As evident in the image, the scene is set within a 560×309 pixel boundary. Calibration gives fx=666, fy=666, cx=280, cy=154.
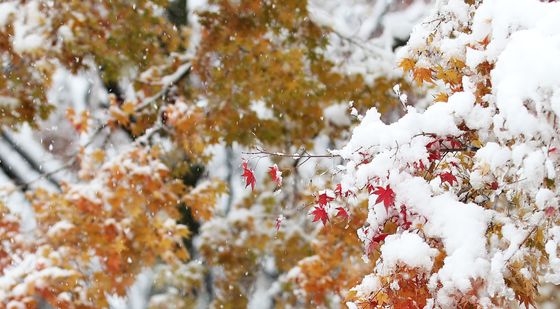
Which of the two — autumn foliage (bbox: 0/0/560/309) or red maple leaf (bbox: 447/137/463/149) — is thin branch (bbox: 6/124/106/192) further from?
red maple leaf (bbox: 447/137/463/149)

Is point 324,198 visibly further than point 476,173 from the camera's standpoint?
Yes

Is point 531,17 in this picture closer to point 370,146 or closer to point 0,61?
point 370,146

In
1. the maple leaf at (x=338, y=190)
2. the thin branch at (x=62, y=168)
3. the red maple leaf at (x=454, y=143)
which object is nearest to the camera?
the red maple leaf at (x=454, y=143)

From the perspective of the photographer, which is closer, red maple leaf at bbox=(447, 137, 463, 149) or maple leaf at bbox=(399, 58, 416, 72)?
red maple leaf at bbox=(447, 137, 463, 149)

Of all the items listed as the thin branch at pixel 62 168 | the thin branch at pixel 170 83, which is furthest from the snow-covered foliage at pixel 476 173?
the thin branch at pixel 62 168

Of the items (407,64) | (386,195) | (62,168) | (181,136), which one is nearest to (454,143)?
(386,195)

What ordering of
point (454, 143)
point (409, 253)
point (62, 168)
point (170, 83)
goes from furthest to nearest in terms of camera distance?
point (170, 83)
point (62, 168)
point (454, 143)
point (409, 253)

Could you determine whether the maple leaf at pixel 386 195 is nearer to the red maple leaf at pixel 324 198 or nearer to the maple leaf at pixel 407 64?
the red maple leaf at pixel 324 198

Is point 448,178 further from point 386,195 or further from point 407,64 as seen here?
point 407,64

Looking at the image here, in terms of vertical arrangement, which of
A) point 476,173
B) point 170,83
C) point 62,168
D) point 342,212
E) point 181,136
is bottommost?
point 476,173

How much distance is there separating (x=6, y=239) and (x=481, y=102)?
220 inches

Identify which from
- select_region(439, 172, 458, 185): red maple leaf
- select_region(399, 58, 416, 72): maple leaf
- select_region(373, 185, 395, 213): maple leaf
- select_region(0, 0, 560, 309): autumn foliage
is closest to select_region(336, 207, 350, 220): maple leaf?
select_region(373, 185, 395, 213): maple leaf

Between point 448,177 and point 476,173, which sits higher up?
point 448,177

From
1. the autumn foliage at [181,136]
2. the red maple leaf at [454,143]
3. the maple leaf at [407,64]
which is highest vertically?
the autumn foliage at [181,136]
